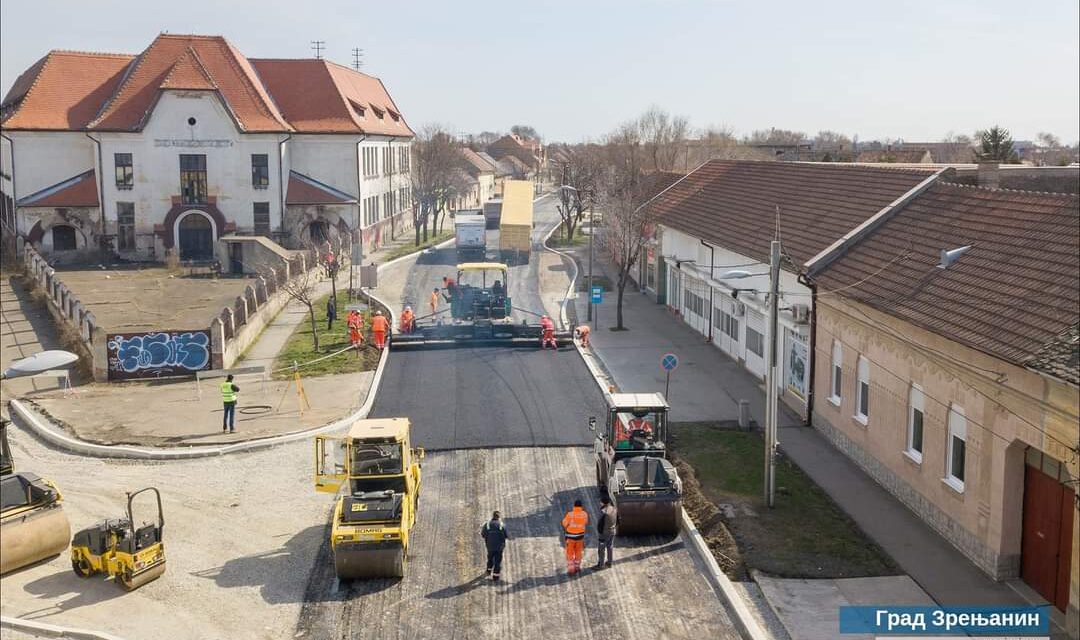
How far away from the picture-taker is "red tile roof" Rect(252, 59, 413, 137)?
209ft

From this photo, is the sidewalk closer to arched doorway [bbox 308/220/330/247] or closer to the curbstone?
the curbstone

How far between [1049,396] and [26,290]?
159 feet

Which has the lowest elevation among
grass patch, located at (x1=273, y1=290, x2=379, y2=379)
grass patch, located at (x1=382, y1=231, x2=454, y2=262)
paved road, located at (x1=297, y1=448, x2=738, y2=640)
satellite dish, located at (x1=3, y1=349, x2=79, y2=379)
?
paved road, located at (x1=297, y1=448, x2=738, y2=640)

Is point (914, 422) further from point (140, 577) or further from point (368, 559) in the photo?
point (140, 577)

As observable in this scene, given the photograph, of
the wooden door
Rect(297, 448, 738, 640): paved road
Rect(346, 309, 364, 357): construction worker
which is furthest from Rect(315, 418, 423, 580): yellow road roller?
Rect(346, 309, 364, 357): construction worker

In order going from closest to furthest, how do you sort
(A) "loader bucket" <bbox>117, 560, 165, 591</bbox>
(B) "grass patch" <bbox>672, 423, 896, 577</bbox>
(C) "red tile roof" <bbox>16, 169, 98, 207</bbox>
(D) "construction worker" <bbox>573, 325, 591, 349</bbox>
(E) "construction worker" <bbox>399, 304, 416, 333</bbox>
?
(A) "loader bucket" <bbox>117, 560, 165, 591</bbox>
(B) "grass patch" <bbox>672, 423, 896, 577</bbox>
(D) "construction worker" <bbox>573, 325, 591, 349</bbox>
(E) "construction worker" <bbox>399, 304, 416, 333</bbox>
(C) "red tile roof" <bbox>16, 169, 98, 207</bbox>

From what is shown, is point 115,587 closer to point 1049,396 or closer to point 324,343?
point 1049,396

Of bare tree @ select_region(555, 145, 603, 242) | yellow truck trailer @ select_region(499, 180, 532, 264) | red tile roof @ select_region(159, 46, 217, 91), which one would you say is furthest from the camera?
bare tree @ select_region(555, 145, 603, 242)

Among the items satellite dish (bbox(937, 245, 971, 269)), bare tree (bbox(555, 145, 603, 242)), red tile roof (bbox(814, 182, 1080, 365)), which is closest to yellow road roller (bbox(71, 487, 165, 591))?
red tile roof (bbox(814, 182, 1080, 365))

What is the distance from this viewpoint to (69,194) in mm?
58688

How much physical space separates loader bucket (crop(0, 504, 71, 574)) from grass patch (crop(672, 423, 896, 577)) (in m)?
12.3

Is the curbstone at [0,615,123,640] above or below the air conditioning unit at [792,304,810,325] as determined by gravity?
below

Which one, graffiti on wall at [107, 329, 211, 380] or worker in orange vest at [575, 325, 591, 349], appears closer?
graffiti on wall at [107, 329, 211, 380]

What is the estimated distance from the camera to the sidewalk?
1720cm
